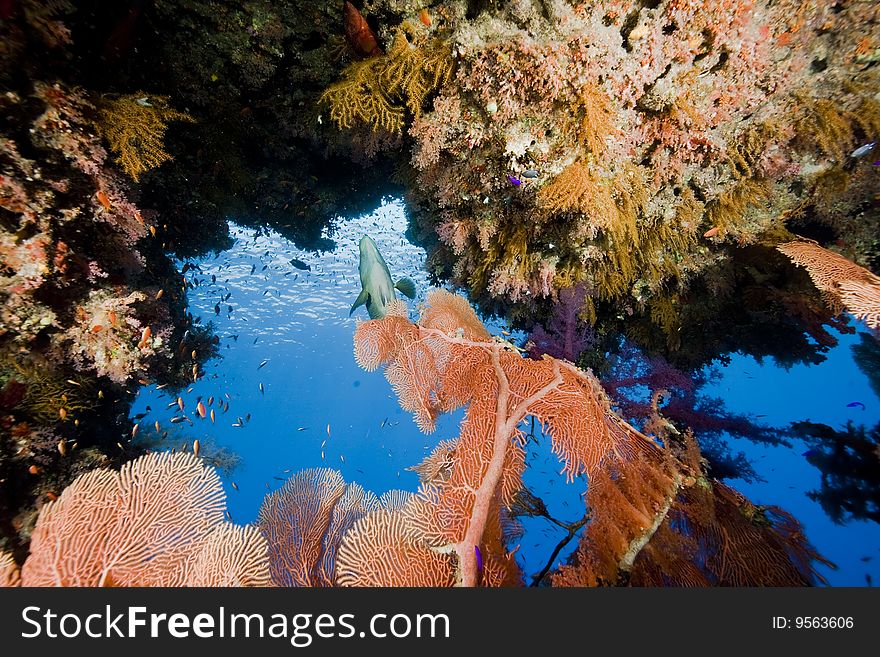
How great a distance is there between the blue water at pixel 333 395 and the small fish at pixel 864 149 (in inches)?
214

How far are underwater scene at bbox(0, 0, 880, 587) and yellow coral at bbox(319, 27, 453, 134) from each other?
0.04 meters

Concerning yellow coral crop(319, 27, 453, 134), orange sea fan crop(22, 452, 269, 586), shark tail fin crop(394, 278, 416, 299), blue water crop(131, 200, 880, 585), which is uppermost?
yellow coral crop(319, 27, 453, 134)

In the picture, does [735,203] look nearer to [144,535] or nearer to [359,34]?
[359,34]

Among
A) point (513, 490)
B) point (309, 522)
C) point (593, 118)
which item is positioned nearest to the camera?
point (593, 118)

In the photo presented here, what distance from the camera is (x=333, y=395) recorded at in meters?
49.0

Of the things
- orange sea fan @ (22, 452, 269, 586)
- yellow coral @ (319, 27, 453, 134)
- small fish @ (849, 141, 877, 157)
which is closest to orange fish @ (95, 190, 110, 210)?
yellow coral @ (319, 27, 453, 134)

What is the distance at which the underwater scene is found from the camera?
302 cm

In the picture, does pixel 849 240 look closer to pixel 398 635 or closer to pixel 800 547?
pixel 800 547

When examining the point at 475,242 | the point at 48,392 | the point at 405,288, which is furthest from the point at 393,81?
the point at 48,392

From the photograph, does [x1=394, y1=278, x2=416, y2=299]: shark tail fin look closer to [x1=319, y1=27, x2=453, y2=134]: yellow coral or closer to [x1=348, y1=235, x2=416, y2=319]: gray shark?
[x1=348, y1=235, x2=416, y2=319]: gray shark

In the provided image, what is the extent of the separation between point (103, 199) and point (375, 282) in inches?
136

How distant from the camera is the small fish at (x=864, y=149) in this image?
3410 mm

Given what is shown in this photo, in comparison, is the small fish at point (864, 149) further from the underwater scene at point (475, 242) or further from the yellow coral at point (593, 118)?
the yellow coral at point (593, 118)

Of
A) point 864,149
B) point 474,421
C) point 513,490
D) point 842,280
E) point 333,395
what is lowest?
point 333,395
